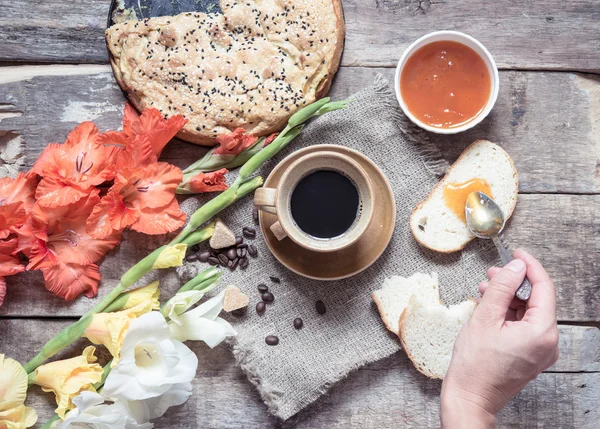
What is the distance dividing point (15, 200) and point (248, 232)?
709mm

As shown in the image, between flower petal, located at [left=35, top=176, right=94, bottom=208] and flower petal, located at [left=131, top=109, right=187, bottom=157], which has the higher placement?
flower petal, located at [left=131, top=109, right=187, bottom=157]

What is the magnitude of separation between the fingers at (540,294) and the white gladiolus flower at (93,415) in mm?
1157

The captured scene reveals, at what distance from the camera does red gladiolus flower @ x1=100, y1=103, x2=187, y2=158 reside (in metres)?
1.71

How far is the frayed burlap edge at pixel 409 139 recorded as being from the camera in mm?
1816

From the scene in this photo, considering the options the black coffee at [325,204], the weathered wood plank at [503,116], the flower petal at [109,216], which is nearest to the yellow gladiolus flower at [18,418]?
the flower petal at [109,216]

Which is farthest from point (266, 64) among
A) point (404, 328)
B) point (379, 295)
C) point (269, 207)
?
point (404, 328)

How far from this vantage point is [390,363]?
1.89 m

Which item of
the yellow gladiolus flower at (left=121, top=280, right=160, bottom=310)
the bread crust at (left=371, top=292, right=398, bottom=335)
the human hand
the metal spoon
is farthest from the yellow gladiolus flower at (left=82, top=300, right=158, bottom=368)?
the metal spoon

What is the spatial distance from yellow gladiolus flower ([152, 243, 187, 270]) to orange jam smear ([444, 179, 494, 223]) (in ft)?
2.69

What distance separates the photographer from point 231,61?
1797mm

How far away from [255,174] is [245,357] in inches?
22.2

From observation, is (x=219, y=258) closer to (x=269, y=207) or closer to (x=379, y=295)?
(x=269, y=207)

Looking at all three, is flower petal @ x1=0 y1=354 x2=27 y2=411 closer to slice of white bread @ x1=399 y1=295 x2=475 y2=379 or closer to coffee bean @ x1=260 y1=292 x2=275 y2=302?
coffee bean @ x1=260 y1=292 x2=275 y2=302

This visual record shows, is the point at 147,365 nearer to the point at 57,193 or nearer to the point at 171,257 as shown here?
the point at 171,257
